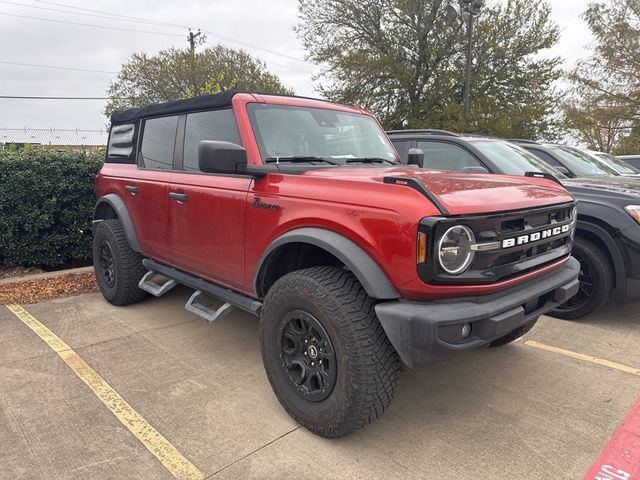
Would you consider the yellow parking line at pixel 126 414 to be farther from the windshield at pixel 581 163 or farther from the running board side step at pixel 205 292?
the windshield at pixel 581 163

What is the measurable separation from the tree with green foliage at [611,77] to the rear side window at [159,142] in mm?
19791

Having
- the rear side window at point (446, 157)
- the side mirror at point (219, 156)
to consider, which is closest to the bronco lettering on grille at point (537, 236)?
the side mirror at point (219, 156)

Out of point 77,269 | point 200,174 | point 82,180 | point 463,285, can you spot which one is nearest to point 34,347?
point 200,174

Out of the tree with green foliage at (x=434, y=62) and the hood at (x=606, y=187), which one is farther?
the tree with green foliage at (x=434, y=62)

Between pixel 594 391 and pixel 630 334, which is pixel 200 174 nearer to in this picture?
pixel 594 391

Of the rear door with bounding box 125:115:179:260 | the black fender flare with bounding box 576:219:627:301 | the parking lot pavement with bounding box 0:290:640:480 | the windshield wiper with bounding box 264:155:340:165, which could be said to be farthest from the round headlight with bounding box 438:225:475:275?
the black fender flare with bounding box 576:219:627:301

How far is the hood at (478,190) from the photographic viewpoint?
7.33 ft

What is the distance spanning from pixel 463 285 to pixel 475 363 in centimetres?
156

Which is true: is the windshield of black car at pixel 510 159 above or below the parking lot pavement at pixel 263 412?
above

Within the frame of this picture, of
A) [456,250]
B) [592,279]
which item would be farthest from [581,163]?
[456,250]

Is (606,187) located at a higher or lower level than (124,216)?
higher

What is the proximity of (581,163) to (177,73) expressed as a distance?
3225 cm

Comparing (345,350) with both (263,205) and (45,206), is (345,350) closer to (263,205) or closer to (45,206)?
(263,205)

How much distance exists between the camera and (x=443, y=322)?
2.07m
